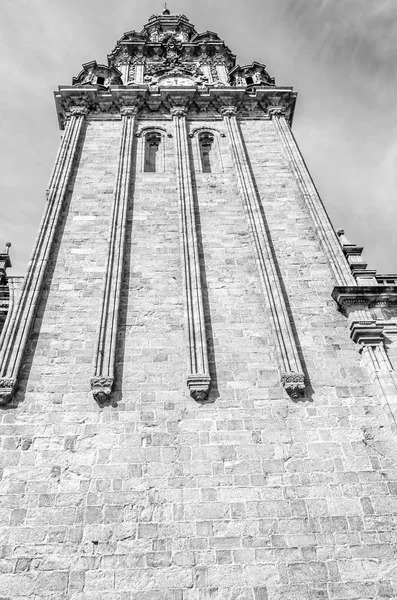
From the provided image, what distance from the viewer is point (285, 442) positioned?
849cm

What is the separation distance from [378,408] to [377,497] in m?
1.86

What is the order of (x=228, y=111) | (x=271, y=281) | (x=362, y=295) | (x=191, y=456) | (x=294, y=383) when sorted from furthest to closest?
1. (x=228, y=111)
2. (x=271, y=281)
3. (x=362, y=295)
4. (x=294, y=383)
5. (x=191, y=456)

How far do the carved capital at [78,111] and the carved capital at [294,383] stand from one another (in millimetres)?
14476

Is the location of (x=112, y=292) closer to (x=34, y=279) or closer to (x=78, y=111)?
(x=34, y=279)

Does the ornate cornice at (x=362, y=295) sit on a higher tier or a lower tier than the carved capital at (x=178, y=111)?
lower

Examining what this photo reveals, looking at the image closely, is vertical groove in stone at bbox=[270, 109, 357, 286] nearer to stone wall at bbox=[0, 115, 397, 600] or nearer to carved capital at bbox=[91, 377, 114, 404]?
stone wall at bbox=[0, 115, 397, 600]

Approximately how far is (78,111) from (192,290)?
38.2 ft

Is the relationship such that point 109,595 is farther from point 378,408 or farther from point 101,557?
point 378,408

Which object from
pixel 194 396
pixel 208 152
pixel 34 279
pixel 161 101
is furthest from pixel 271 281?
pixel 161 101

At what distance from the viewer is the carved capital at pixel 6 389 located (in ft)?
28.7

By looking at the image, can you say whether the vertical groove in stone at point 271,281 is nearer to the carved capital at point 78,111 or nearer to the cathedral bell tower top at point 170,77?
the cathedral bell tower top at point 170,77

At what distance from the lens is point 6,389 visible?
347 inches

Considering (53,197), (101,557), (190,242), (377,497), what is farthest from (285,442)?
(53,197)

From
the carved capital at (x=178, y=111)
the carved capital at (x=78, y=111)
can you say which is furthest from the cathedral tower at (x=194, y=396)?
the carved capital at (x=178, y=111)
